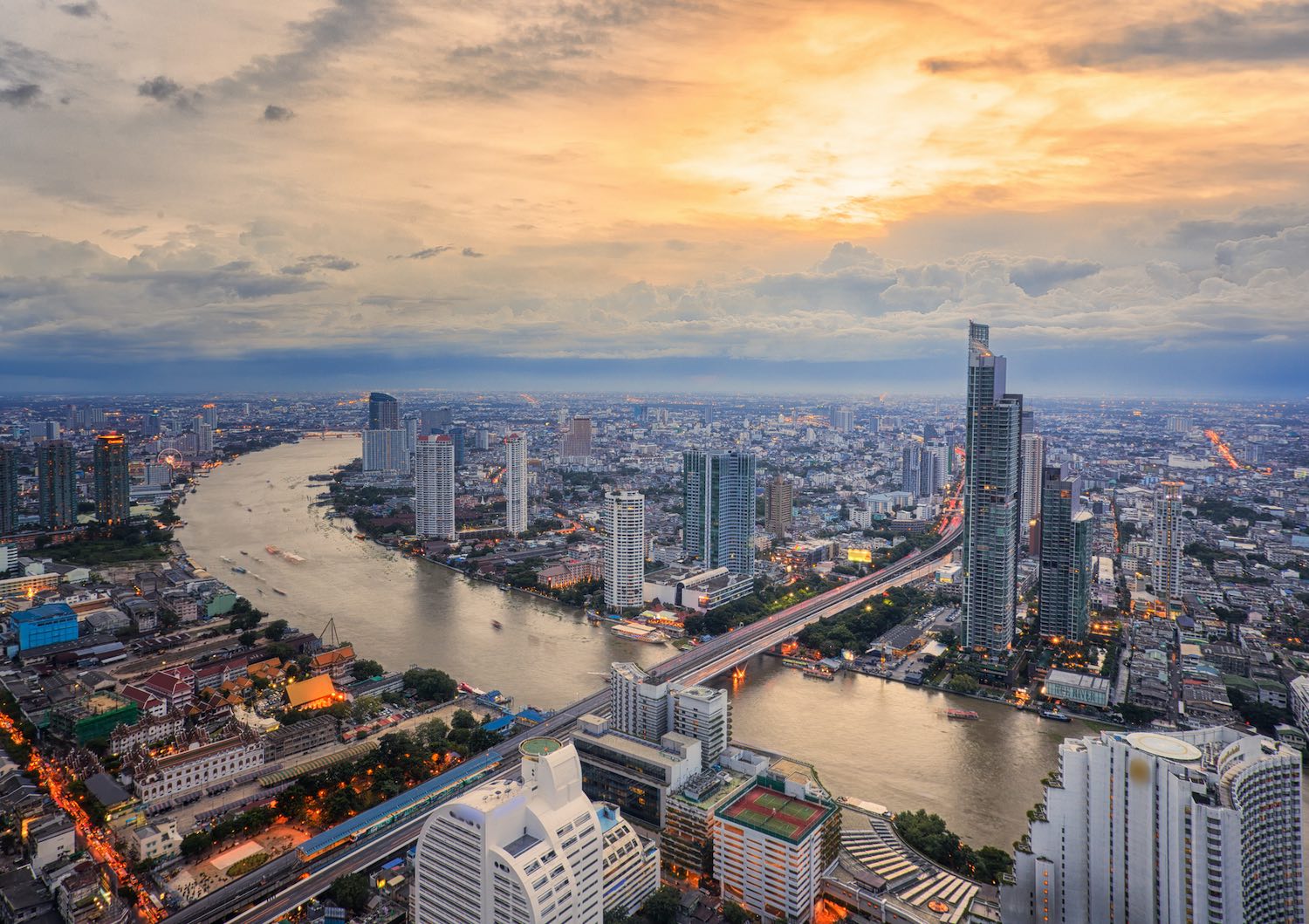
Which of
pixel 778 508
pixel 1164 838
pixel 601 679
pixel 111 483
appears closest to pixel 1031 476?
pixel 778 508

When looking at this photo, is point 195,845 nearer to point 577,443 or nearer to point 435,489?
point 435,489

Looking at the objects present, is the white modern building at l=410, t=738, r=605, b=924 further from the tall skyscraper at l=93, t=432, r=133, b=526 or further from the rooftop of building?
the tall skyscraper at l=93, t=432, r=133, b=526

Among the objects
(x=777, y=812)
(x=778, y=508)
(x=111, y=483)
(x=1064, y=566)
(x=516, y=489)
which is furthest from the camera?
(x=516, y=489)

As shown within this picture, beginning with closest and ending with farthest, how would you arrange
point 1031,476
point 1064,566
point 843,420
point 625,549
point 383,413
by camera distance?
point 1064,566 → point 625,549 → point 1031,476 → point 383,413 → point 843,420

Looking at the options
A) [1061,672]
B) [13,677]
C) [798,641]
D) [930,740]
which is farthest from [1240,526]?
[13,677]

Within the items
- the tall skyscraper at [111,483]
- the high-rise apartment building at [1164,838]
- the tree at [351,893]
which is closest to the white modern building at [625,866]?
the tree at [351,893]

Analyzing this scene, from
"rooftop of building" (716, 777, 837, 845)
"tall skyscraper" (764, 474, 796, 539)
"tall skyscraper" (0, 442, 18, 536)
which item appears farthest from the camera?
"tall skyscraper" (764, 474, 796, 539)

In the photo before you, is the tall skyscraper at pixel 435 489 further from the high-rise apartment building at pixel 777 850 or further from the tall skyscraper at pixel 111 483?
the high-rise apartment building at pixel 777 850

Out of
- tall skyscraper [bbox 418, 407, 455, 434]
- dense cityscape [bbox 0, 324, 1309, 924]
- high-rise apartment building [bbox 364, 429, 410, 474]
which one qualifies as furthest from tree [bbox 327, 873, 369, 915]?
tall skyscraper [bbox 418, 407, 455, 434]
